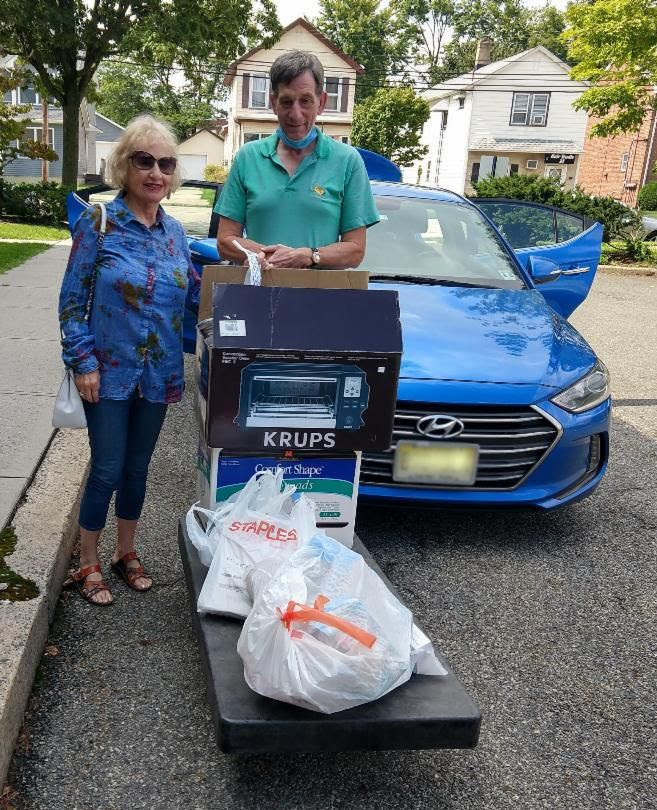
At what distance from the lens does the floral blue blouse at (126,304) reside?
2.65m

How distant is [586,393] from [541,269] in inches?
57.3

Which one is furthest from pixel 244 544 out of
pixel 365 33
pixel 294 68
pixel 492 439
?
pixel 365 33

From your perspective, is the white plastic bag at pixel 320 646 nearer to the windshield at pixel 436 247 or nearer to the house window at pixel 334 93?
the windshield at pixel 436 247

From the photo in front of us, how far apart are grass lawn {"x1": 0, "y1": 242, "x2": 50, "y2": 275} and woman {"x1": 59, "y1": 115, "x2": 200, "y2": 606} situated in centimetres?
861

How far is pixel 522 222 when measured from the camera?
642 cm

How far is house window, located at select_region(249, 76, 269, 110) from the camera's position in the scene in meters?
45.5

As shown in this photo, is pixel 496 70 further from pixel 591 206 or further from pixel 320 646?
pixel 320 646

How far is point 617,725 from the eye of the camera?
2.53 m

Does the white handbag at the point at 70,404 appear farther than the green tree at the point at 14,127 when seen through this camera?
No

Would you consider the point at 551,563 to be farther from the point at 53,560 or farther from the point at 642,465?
the point at 53,560

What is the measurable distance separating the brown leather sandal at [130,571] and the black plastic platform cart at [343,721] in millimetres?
1077

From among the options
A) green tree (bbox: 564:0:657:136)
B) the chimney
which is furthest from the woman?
the chimney

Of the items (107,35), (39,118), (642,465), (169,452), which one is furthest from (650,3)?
(39,118)

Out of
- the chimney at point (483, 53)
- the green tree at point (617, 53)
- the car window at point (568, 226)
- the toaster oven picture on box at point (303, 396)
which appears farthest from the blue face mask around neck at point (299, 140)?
the chimney at point (483, 53)
